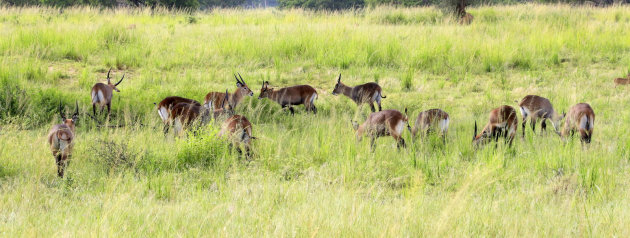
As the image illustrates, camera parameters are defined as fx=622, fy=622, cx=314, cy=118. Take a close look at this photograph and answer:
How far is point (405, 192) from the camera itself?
15.8 feet

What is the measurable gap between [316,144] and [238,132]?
797 millimetres

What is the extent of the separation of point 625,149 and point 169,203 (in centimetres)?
412

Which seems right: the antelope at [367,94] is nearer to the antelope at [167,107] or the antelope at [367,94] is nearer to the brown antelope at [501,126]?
the antelope at [167,107]

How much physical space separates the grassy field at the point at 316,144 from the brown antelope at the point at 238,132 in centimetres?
14

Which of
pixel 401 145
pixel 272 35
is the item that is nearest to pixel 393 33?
pixel 272 35

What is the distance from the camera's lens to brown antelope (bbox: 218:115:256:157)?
5.65 m

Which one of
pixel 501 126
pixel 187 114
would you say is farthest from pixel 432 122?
pixel 187 114

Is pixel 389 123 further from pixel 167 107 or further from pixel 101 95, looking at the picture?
pixel 101 95

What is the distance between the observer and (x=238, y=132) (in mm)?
5648

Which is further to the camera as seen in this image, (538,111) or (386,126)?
(538,111)

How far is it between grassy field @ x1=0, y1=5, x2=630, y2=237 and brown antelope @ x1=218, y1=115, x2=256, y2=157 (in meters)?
0.14

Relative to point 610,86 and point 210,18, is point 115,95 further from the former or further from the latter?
point 210,18

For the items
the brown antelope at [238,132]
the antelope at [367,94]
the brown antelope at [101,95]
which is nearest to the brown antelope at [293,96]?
the antelope at [367,94]

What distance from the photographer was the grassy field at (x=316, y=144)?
12.3ft
